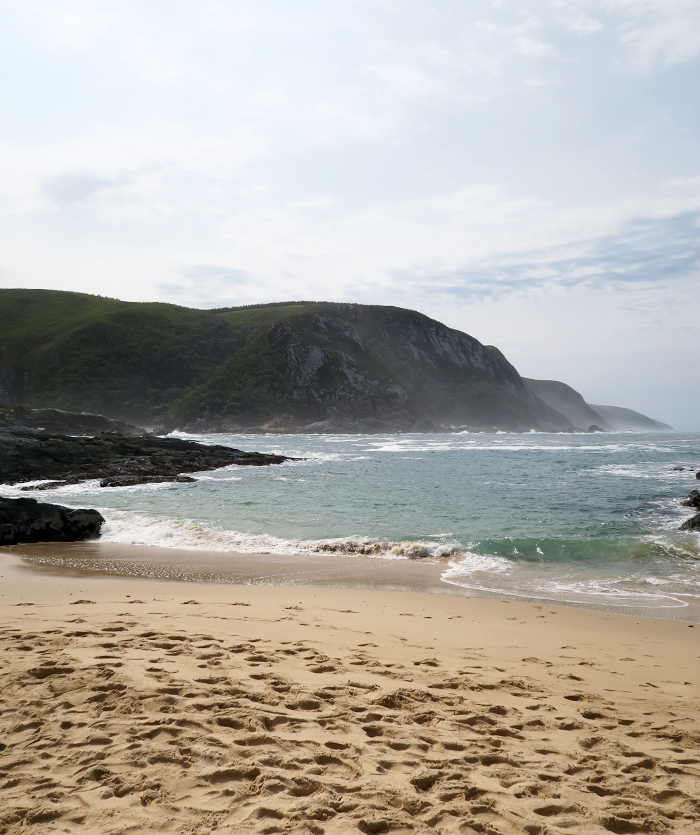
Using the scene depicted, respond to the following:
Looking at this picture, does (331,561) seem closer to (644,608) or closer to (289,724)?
(644,608)

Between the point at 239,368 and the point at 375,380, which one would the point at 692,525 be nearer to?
the point at 239,368

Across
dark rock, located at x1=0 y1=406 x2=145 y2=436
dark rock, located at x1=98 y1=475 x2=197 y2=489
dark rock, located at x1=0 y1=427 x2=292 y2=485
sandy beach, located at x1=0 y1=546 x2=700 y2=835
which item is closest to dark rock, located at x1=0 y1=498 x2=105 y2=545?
sandy beach, located at x1=0 y1=546 x2=700 y2=835

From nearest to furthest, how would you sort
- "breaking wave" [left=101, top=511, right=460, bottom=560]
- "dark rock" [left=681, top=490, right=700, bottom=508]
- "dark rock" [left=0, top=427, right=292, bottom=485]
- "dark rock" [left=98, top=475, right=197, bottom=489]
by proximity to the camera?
"breaking wave" [left=101, top=511, right=460, bottom=560] → "dark rock" [left=681, top=490, right=700, bottom=508] → "dark rock" [left=98, top=475, right=197, bottom=489] → "dark rock" [left=0, top=427, right=292, bottom=485]

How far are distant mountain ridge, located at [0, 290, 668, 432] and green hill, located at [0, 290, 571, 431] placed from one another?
0.29m

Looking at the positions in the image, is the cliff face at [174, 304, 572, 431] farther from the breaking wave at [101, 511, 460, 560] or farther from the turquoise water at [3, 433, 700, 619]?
the breaking wave at [101, 511, 460, 560]

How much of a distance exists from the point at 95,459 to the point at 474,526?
2484 centimetres

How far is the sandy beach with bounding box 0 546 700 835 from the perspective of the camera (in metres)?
2.91

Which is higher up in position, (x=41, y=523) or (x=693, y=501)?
(x=693, y=501)

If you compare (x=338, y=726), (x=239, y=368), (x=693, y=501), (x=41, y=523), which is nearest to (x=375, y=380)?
(x=239, y=368)

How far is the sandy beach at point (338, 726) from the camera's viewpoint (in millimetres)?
2908

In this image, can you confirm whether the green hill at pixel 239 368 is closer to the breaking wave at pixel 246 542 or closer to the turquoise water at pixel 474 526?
the turquoise water at pixel 474 526

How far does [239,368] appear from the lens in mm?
111312

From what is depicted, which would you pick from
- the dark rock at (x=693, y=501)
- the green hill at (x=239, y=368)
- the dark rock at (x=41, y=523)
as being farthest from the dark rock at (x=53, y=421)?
the dark rock at (x=693, y=501)

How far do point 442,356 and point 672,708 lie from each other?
14961 centimetres
